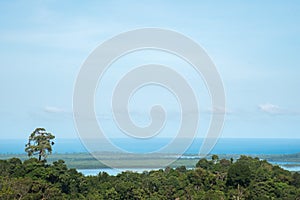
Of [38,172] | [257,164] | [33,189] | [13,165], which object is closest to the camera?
[33,189]

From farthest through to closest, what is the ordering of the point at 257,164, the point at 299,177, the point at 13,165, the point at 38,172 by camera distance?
the point at 257,164 → the point at 299,177 → the point at 13,165 → the point at 38,172

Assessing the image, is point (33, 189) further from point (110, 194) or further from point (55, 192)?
point (110, 194)

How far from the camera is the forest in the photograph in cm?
1612

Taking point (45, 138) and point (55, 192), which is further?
point (45, 138)

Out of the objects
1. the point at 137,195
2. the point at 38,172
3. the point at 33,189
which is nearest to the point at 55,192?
the point at 33,189

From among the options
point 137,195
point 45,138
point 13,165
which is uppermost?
point 45,138

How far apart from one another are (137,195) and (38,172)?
12.3 ft

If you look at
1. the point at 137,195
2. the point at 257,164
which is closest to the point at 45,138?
the point at 137,195

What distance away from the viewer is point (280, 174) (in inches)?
741

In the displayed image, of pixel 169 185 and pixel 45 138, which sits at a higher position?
pixel 45 138

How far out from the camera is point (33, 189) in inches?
545

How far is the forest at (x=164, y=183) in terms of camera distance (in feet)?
52.9

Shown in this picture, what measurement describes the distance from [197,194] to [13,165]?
7122 millimetres

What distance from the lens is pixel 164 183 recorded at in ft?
57.4
